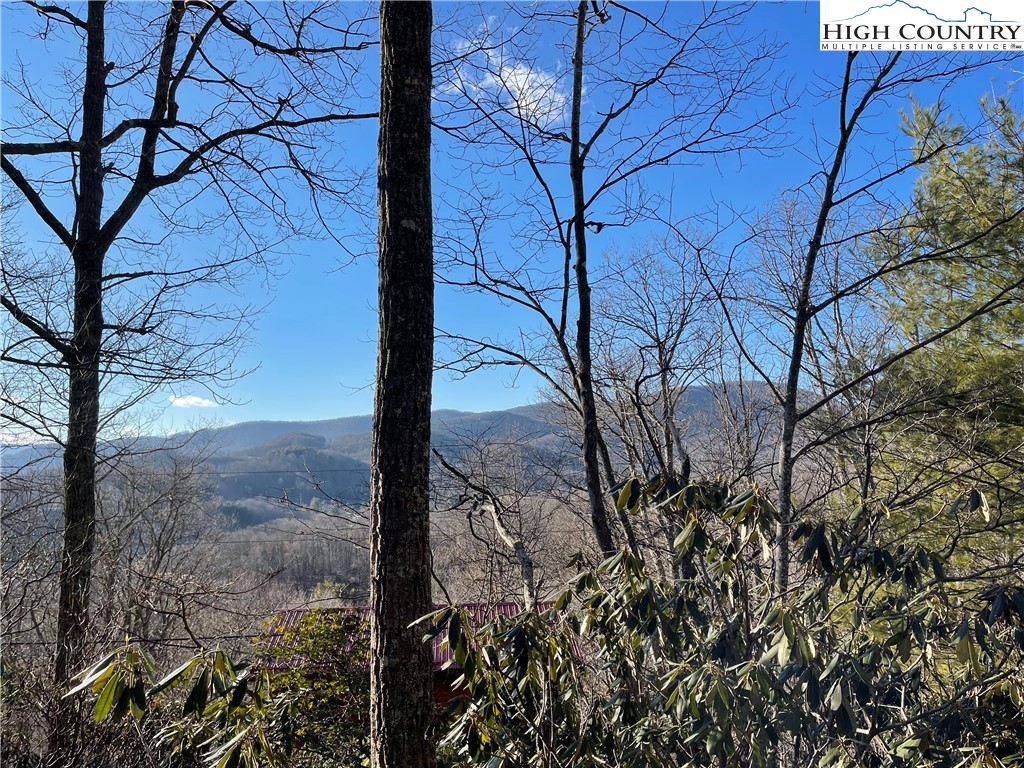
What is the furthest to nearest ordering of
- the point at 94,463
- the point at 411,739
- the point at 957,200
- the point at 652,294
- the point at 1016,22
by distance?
the point at 957,200 < the point at 652,294 < the point at 94,463 < the point at 1016,22 < the point at 411,739

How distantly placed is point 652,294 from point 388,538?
3.70 metres

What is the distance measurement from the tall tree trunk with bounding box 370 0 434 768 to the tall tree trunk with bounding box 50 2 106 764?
9.02 feet

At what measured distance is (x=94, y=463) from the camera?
15.5 feet

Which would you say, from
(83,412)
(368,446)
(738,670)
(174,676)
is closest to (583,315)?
(368,446)

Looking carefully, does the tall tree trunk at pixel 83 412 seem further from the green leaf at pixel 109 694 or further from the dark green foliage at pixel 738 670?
the dark green foliage at pixel 738 670

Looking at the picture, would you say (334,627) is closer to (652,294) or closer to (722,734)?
(722,734)

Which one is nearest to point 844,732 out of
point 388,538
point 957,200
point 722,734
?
point 722,734

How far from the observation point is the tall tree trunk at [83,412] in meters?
3.87

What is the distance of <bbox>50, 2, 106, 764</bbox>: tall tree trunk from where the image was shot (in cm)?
387

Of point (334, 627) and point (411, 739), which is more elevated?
point (411, 739)

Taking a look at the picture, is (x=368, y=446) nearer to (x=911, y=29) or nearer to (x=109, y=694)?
(x=109, y=694)

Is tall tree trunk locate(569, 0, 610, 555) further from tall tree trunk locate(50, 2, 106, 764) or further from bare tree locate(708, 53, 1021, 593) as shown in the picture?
tall tree trunk locate(50, 2, 106, 764)

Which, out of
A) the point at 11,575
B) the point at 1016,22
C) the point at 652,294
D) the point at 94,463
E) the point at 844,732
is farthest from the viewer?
the point at 652,294

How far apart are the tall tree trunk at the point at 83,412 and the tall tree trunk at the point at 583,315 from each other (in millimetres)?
3119
